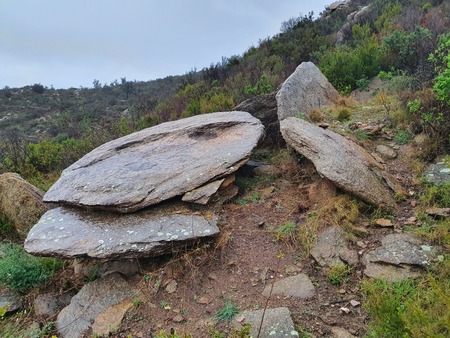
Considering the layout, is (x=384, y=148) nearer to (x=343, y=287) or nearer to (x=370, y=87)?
(x=343, y=287)

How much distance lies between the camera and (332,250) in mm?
3270

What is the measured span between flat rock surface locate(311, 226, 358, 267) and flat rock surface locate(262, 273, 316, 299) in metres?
0.25

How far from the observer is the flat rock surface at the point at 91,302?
321 cm

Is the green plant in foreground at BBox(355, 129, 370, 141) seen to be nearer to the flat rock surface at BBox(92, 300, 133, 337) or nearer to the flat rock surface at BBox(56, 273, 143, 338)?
the flat rock surface at BBox(56, 273, 143, 338)

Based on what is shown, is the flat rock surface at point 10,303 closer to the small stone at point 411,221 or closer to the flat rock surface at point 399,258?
the flat rock surface at point 399,258

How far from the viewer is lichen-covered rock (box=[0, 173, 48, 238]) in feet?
16.1

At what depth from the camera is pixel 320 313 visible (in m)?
2.74

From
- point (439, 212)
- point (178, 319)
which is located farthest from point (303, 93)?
point (178, 319)

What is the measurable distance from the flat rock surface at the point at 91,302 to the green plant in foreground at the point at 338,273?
1752 mm

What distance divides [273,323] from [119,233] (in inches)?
67.5

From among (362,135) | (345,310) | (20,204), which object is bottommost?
(345,310)

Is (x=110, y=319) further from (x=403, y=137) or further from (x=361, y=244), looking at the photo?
(x=403, y=137)

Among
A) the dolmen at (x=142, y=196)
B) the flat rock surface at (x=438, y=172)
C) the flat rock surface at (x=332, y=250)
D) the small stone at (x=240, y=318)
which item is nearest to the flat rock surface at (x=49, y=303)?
the dolmen at (x=142, y=196)

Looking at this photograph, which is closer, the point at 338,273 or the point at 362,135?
Result: the point at 338,273
